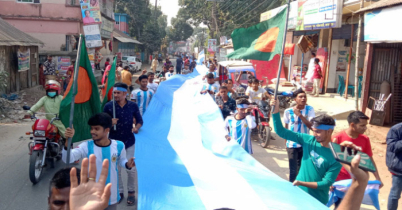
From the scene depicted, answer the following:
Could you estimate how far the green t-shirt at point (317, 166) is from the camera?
3.72 metres

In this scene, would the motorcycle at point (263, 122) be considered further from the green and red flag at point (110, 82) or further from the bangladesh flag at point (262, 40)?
the green and red flag at point (110, 82)

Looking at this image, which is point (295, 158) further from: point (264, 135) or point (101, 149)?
point (264, 135)

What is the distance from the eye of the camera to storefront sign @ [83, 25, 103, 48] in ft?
42.3

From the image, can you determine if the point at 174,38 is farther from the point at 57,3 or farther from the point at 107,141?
the point at 107,141

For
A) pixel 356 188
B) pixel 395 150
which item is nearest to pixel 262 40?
pixel 395 150

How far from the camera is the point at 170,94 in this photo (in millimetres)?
10406

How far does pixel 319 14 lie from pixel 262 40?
7.95 meters

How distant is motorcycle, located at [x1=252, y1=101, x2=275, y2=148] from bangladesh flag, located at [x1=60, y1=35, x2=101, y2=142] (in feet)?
16.6

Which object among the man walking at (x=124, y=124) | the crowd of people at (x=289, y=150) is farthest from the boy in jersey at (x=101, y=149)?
the man walking at (x=124, y=124)

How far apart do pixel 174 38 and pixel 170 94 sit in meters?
→ 66.4

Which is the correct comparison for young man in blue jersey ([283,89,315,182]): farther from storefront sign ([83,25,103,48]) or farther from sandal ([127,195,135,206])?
storefront sign ([83,25,103,48])

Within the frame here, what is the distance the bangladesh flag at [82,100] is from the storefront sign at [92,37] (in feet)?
27.8

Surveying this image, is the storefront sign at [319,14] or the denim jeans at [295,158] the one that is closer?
the denim jeans at [295,158]

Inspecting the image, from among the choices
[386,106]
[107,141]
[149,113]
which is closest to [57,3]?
[149,113]
